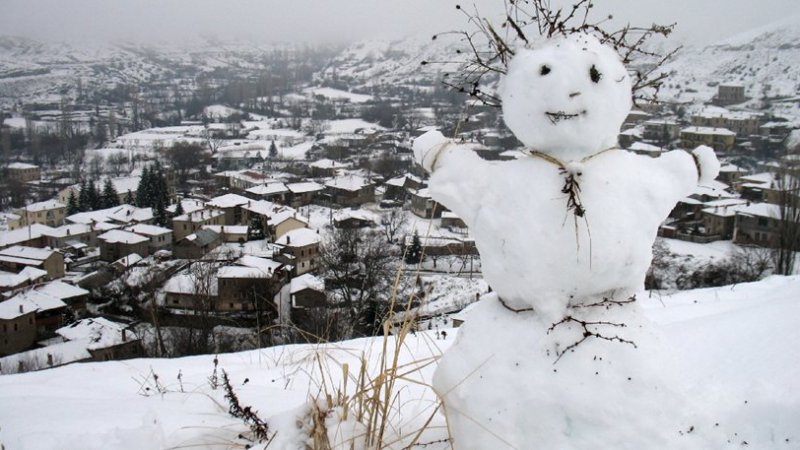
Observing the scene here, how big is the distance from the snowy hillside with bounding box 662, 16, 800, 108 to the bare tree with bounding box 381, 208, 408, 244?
29.6 metres

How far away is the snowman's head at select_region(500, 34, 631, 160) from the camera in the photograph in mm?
1371

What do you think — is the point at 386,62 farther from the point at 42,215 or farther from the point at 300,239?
the point at 300,239

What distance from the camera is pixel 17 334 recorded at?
12281 millimetres

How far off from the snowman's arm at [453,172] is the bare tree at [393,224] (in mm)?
16639

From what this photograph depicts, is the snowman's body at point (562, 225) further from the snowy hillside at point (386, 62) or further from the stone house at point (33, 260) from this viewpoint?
→ the snowy hillside at point (386, 62)

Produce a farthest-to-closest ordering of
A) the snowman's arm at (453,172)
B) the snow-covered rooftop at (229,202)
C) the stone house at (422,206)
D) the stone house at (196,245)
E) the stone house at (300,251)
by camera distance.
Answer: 1. the snow-covered rooftop at (229,202)
2. the stone house at (422,206)
3. the stone house at (196,245)
4. the stone house at (300,251)
5. the snowman's arm at (453,172)

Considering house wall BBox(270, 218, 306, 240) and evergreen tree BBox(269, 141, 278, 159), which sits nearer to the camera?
house wall BBox(270, 218, 306, 240)

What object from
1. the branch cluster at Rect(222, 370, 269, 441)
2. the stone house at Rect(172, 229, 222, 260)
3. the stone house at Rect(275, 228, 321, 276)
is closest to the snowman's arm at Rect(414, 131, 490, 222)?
the branch cluster at Rect(222, 370, 269, 441)

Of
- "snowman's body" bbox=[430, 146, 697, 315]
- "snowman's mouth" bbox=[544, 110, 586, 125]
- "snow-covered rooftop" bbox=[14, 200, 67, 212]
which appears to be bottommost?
"snow-covered rooftop" bbox=[14, 200, 67, 212]

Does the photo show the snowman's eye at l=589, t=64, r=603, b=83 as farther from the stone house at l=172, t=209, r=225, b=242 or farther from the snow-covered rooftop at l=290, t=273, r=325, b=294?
the stone house at l=172, t=209, r=225, b=242

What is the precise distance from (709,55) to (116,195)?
54.2 metres

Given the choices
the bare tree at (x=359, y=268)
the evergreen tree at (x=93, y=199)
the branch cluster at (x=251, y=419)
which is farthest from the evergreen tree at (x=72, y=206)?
the branch cluster at (x=251, y=419)

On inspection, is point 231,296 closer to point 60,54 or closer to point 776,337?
point 776,337

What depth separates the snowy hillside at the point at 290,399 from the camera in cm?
137
